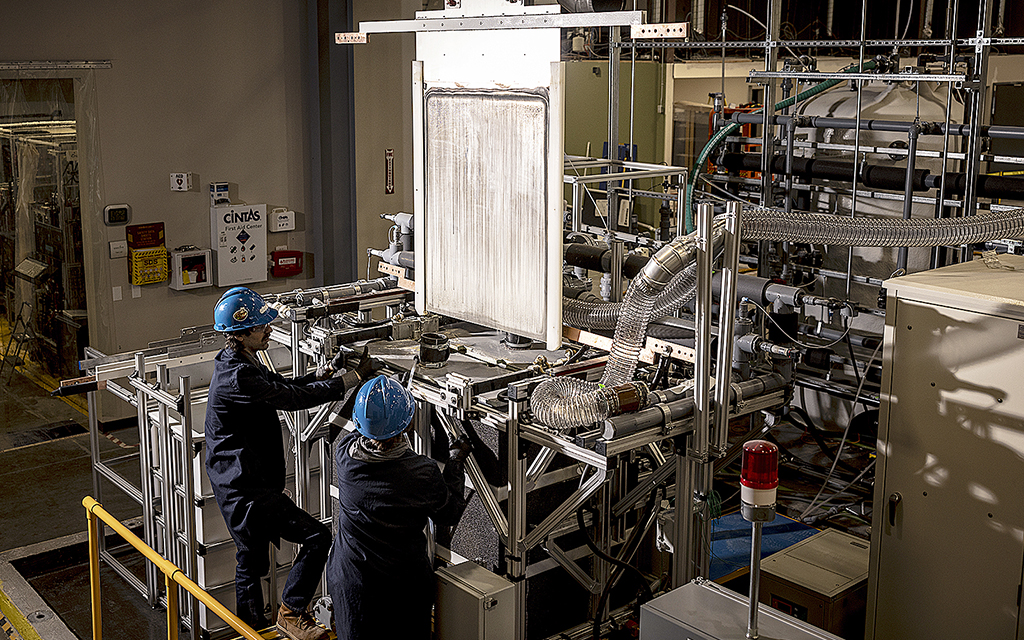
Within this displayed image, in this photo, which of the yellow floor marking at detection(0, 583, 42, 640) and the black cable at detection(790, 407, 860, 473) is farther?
the black cable at detection(790, 407, 860, 473)

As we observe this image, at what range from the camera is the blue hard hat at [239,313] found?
4.70m

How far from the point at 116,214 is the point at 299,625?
182 inches

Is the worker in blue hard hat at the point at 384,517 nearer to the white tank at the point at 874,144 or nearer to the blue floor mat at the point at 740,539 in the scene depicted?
the blue floor mat at the point at 740,539

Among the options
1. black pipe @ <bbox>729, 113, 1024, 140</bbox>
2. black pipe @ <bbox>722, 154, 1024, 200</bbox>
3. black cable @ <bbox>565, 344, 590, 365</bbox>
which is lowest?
black cable @ <bbox>565, 344, 590, 365</bbox>

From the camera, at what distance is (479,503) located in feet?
15.2

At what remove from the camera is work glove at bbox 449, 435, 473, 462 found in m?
4.18

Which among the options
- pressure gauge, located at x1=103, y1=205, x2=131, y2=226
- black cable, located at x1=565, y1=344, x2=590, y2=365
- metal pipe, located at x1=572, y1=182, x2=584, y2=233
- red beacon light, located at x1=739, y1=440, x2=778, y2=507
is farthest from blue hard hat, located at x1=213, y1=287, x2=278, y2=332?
pressure gauge, located at x1=103, y1=205, x2=131, y2=226

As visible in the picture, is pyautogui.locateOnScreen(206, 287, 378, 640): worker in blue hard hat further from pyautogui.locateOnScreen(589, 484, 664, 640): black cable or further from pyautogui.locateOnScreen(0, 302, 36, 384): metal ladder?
pyautogui.locateOnScreen(0, 302, 36, 384): metal ladder

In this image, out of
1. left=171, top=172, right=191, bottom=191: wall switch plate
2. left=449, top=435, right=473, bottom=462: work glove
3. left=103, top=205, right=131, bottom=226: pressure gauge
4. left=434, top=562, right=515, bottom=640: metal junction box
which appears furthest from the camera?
left=171, top=172, right=191, bottom=191: wall switch plate

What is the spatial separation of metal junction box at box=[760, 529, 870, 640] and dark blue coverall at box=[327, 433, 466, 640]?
72.2 inches

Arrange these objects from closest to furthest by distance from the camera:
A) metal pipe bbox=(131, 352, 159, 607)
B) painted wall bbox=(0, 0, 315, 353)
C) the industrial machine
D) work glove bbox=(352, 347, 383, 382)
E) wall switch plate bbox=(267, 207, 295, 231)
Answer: the industrial machine, work glove bbox=(352, 347, 383, 382), metal pipe bbox=(131, 352, 159, 607), painted wall bbox=(0, 0, 315, 353), wall switch plate bbox=(267, 207, 295, 231)

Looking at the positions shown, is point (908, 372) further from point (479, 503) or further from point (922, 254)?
point (922, 254)

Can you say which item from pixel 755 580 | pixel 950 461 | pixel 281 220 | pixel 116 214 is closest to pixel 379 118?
pixel 281 220

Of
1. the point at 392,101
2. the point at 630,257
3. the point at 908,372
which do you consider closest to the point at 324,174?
the point at 392,101
